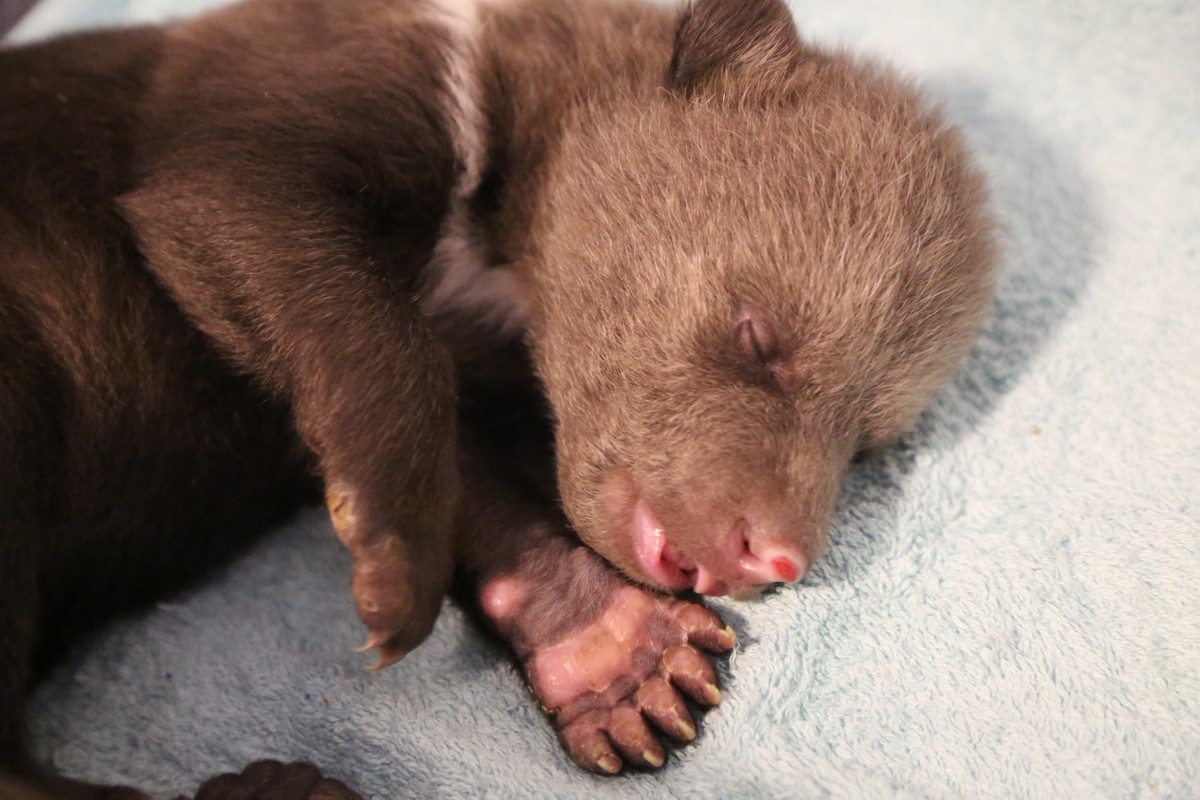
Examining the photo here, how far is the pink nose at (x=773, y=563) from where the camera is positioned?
1861 mm

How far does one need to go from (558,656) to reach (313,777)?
62cm

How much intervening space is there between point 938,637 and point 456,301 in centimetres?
153

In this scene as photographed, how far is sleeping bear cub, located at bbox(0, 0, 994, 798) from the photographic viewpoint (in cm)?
200

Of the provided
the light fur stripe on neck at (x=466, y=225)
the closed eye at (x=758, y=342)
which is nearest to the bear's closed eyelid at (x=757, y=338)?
the closed eye at (x=758, y=342)

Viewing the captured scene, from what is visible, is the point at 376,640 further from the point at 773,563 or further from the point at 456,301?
the point at 456,301

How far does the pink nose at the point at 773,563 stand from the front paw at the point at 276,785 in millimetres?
1002

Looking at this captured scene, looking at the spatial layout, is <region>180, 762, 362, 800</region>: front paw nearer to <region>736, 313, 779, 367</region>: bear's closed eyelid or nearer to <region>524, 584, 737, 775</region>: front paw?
<region>524, 584, 737, 775</region>: front paw

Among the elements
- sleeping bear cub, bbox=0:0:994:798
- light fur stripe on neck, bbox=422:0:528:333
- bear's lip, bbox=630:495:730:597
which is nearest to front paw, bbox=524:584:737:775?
sleeping bear cub, bbox=0:0:994:798

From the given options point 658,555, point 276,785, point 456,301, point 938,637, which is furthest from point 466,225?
point 938,637

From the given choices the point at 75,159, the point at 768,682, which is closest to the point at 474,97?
the point at 75,159

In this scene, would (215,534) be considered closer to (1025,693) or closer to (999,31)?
(1025,693)

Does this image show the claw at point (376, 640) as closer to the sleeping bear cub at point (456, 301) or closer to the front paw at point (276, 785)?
the sleeping bear cub at point (456, 301)

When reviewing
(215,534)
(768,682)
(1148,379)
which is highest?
(1148,379)

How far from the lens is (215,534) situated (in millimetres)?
2461
